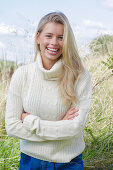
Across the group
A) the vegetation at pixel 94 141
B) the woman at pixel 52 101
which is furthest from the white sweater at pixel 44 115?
the vegetation at pixel 94 141

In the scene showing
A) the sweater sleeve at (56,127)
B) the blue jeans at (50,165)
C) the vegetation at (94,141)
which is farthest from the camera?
the vegetation at (94,141)

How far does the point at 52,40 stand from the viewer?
7.55ft

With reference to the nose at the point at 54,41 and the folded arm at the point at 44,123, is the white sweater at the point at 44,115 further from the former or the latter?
the nose at the point at 54,41

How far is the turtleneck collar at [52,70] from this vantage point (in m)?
2.33

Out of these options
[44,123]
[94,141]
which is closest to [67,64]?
[44,123]

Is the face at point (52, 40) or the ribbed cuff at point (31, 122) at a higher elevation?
the face at point (52, 40)

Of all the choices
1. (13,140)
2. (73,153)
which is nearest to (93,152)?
(13,140)

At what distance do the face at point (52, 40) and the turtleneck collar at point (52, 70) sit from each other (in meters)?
0.06

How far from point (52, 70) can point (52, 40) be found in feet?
0.77

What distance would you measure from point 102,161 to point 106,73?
152 centimetres

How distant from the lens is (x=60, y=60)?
2.39 meters

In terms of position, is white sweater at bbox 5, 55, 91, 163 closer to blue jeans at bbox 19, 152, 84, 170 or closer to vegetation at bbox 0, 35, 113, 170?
blue jeans at bbox 19, 152, 84, 170

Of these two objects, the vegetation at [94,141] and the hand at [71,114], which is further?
the vegetation at [94,141]

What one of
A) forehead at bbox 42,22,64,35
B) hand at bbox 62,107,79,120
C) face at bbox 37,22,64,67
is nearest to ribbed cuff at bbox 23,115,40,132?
hand at bbox 62,107,79,120
